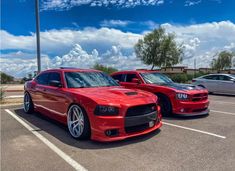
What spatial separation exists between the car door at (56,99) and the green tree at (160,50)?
3361cm

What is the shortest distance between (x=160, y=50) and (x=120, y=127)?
35.6m

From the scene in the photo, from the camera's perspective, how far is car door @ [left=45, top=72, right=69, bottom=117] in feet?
18.8

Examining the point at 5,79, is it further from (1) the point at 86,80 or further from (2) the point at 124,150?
(2) the point at 124,150

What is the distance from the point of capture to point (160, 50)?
3900 centimetres

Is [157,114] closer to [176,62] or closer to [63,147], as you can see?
[63,147]

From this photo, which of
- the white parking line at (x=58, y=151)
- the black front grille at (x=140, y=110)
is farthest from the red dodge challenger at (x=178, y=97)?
the white parking line at (x=58, y=151)

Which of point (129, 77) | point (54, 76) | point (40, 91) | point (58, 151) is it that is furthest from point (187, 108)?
point (40, 91)

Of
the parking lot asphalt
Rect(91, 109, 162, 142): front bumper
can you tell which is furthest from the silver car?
Rect(91, 109, 162, 142): front bumper

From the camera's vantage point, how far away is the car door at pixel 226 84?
14414 millimetres

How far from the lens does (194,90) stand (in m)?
7.38

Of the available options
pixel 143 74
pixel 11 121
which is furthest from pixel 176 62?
pixel 11 121

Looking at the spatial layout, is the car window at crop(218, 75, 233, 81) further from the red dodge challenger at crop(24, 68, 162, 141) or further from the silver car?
the red dodge challenger at crop(24, 68, 162, 141)

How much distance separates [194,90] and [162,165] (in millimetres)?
4127

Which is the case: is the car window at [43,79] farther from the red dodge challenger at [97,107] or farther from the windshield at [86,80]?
the windshield at [86,80]
